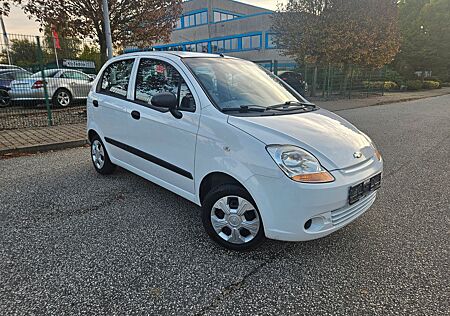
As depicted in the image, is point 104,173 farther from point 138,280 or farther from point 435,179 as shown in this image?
point 435,179

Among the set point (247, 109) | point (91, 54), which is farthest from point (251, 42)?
point (247, 109)

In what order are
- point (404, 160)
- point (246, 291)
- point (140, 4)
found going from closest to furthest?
point (246, 291)
point (404, 160)
point (140, 4)

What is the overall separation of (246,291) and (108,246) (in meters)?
1.36

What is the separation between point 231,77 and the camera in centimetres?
337

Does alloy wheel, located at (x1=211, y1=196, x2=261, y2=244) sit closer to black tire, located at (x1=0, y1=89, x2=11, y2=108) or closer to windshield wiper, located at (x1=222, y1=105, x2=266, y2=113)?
windshield wiper, located at (x1=222, y1=105, x2=266, y2=113)

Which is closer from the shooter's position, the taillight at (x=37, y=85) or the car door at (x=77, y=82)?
the taillight at (x=37, y=85)

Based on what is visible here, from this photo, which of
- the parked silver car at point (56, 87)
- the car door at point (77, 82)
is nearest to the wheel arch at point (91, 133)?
the parked silver car at point (56, 87)

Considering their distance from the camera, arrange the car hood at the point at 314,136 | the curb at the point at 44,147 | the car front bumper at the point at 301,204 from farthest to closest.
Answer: the curb at the point at 44,147 → the car hood at the point at 314,136 → the car front bumper at the point at 301,204

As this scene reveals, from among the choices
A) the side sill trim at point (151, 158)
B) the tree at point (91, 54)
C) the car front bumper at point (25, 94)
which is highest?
→ the tree at point (91, 54)

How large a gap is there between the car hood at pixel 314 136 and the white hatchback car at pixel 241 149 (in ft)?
0.03

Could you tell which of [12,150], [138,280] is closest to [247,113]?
[138,280]

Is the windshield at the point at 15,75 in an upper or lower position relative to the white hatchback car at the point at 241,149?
upper

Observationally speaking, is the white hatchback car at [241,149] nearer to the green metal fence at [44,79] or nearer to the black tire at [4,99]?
the green metal fence at [44,79]

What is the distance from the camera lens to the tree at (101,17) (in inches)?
410
